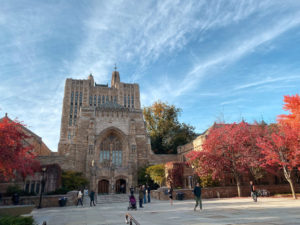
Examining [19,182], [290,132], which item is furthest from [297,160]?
[19,182]

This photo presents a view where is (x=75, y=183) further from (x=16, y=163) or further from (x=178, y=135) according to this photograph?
(x=178, y=135)

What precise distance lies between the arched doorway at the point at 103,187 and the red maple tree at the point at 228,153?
15080 mm

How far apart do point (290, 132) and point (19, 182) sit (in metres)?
29.7

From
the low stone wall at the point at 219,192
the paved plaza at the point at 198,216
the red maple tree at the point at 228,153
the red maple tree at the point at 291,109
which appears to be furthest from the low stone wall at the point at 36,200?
the red maple tree at the point at 291,109

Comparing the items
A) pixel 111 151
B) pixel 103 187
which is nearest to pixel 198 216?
pixel 103 187

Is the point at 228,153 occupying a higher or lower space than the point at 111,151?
lower

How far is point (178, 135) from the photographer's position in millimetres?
40750

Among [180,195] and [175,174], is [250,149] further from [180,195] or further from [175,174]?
[175,174]

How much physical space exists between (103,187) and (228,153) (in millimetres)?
18894

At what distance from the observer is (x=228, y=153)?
21.3 metres

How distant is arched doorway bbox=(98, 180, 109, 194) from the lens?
100 feet

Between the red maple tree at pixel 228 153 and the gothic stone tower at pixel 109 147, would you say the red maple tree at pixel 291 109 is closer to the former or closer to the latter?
the red maple tree at pixel 228 153

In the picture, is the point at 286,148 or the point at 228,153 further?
the point at 228,153

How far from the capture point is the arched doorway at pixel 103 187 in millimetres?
30609
